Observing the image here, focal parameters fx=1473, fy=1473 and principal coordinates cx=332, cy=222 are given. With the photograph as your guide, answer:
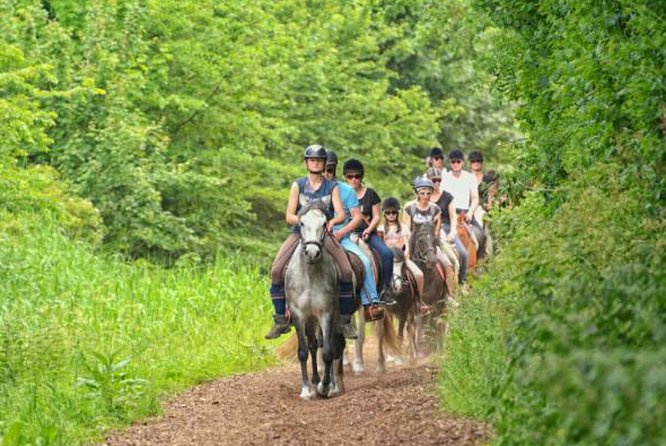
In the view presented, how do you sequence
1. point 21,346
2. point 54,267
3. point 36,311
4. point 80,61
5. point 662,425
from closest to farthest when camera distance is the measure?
point 662,425
point 21,346
point 36,311
point 54,267
point 80,61

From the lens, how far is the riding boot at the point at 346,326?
609 inches

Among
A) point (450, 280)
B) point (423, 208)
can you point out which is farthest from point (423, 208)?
point (450, 280)

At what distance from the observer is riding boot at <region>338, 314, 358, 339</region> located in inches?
609

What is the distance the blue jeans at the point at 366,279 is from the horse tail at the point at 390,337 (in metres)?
2.07

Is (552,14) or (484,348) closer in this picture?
(484,348)

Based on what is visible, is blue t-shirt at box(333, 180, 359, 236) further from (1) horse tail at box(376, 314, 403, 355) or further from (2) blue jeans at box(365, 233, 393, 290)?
(1) horse tail at box(376, 314, 403, 355)

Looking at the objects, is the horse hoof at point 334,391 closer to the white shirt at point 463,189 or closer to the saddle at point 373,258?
the saddle at point 373,258

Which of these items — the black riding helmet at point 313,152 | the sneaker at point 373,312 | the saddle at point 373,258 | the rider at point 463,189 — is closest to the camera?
the black riding helmet at point 313,152

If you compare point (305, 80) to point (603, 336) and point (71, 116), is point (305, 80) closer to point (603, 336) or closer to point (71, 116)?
point (71, 116)

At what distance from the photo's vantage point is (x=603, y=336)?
23.2ft

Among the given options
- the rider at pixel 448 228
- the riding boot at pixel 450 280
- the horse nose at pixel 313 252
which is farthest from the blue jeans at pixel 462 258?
the horse nose at pixel 313 252

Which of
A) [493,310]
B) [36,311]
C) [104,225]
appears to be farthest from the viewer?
[104,225]

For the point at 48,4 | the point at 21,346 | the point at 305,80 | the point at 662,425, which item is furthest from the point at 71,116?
the point at 662,425

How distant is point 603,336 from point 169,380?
939cm
